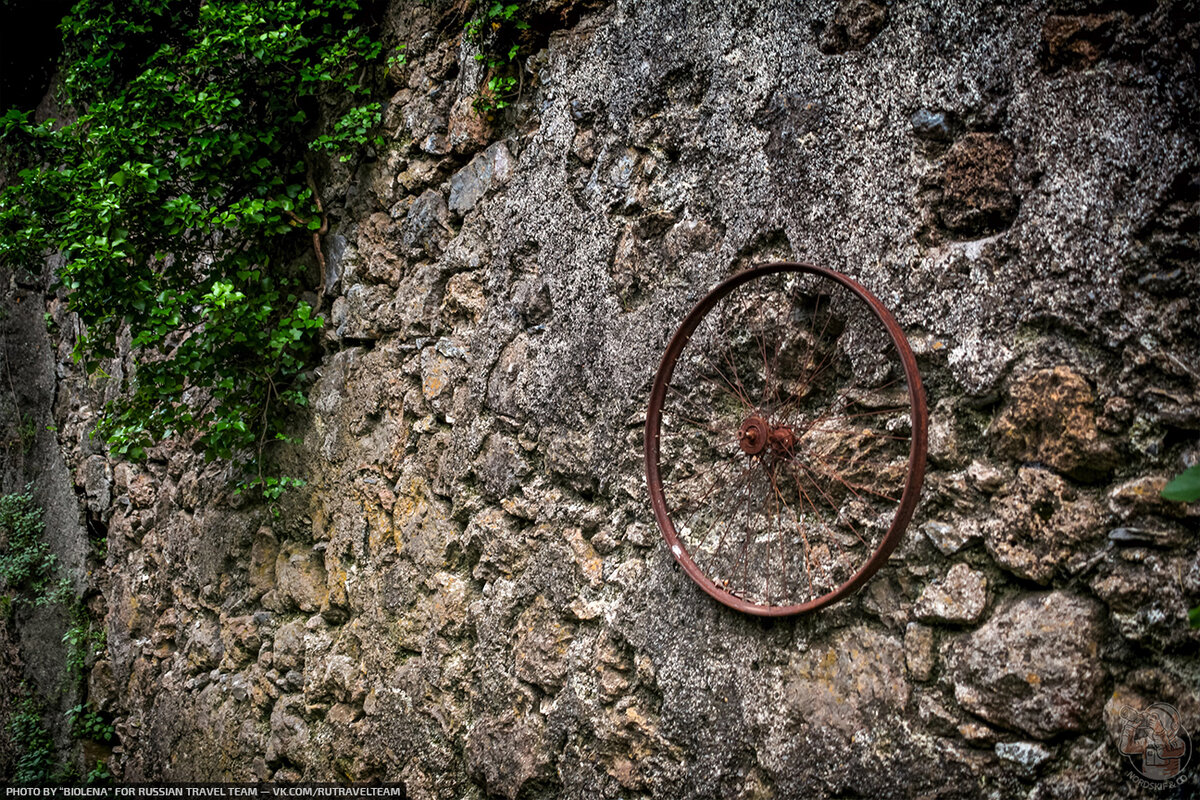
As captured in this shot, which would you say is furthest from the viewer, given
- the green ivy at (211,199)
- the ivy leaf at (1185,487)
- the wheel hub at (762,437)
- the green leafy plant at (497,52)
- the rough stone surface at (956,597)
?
the green ivy at (211,199)

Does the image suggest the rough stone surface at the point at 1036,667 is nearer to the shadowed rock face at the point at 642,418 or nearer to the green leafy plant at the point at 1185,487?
the shadowed rock face at the point at 642,418

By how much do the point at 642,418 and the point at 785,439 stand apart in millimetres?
444

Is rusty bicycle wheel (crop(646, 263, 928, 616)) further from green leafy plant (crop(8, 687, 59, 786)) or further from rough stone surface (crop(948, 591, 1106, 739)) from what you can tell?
green leafy plant (crop(8, 687, 59, 786))

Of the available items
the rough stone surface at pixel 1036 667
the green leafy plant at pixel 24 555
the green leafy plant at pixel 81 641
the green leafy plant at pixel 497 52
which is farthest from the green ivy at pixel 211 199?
the rough stone surface at pixel 1036 667

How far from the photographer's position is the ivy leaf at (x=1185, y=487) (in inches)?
38.2

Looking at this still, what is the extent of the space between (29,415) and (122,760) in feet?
7.40

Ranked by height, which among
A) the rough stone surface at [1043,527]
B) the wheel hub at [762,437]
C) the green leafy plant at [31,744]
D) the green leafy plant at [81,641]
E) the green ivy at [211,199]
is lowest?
the green leafy plant at [31,744]

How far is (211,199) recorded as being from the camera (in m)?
3.29

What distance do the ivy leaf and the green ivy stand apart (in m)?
2.79

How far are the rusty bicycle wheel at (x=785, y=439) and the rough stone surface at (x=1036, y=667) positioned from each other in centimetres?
24

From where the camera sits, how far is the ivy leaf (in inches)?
38.2

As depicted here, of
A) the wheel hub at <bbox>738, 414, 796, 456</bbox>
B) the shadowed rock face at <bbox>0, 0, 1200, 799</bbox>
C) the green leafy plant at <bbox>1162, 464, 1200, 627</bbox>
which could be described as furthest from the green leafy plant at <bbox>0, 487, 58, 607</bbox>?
the green leafy plant at <bbox>1162, 464, 1200, 627</bbox>

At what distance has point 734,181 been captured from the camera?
1.99 m

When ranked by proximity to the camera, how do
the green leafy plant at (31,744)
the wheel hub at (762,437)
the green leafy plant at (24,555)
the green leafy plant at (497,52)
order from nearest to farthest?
the wheel hub at (762,437) < the green leafy plant at (497,52) < the green leafy plant at (31,744) < the green leafy plant at (24,555)
